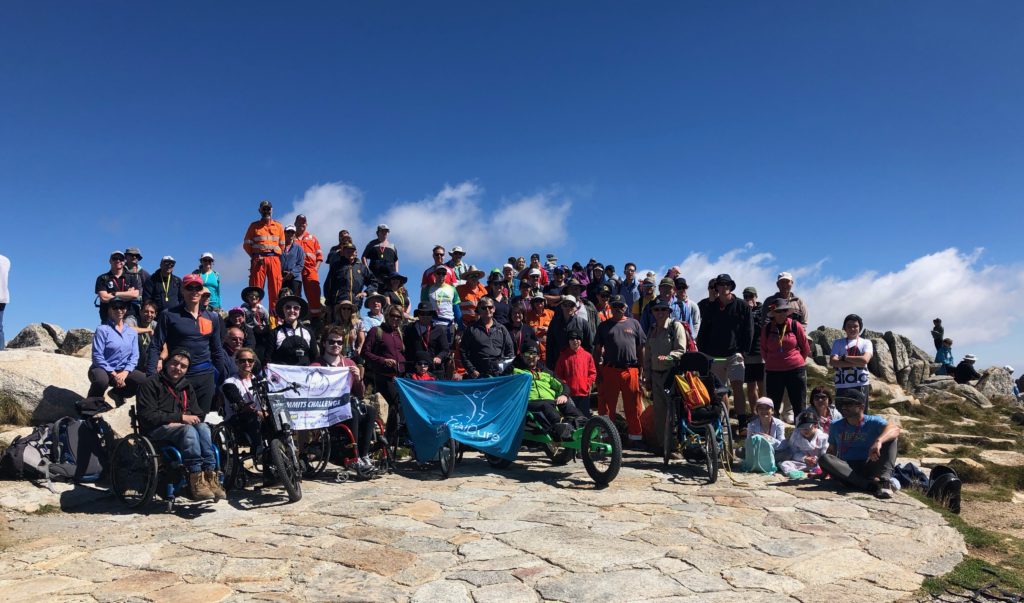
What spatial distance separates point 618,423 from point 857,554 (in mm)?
5398

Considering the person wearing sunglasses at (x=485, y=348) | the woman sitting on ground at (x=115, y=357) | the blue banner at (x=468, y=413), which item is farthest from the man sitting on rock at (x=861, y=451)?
the woman sitting on ground at (x=115, y=357)

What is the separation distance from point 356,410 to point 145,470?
2.45m

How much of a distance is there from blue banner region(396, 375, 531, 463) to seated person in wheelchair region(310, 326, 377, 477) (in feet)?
1.77

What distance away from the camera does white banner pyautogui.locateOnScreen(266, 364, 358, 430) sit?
8055mm

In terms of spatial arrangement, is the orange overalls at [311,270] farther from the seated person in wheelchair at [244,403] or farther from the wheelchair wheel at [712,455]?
the wheelchair wheel at [712,455]

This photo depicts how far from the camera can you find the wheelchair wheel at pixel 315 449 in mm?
8352

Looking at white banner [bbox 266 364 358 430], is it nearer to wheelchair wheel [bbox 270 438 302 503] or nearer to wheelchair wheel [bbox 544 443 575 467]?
wheelchair wheel [bbox 270 438 302 503]

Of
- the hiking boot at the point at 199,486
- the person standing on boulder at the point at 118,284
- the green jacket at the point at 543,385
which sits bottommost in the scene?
the hiking boot at the point at 199,486

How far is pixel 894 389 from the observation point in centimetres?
1784

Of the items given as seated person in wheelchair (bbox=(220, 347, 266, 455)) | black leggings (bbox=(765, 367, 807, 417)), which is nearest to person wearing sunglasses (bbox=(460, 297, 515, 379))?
seated person in wheelchair (bbox=(220, 347, 266, 455))

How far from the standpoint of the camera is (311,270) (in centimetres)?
1416

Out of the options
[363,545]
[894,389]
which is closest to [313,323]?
[363,545]

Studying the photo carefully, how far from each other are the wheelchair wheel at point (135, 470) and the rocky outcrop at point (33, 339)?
39.3 ft

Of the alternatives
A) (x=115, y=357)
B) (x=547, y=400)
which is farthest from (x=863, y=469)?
(x=115, y=357)
